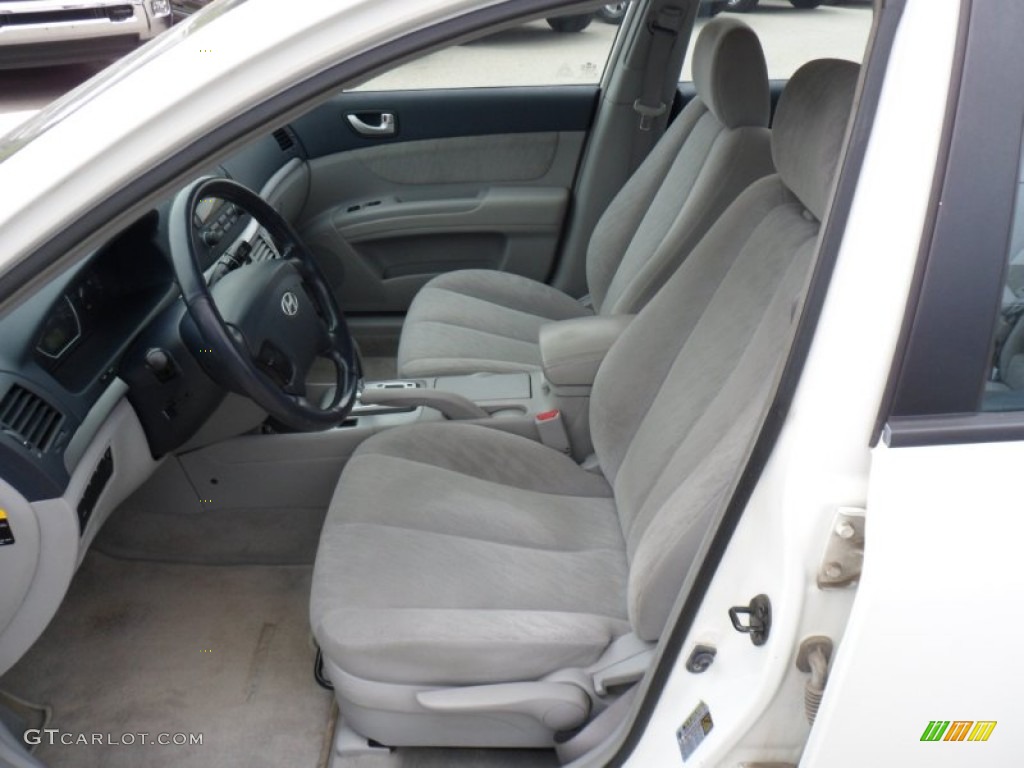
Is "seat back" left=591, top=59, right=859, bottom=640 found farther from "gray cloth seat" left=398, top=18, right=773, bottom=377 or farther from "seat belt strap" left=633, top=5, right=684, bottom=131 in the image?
"seat belt strap" left=633, top=5, right=684, bottom=131

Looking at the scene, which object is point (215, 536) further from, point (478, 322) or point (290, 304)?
point (478, 322)

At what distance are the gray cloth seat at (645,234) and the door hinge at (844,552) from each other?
1.12 m

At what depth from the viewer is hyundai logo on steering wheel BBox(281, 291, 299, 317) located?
182cm

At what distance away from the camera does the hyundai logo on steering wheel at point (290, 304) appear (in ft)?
5.97

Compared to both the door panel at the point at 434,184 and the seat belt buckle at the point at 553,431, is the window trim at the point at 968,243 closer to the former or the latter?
the seat belt buckle at the point at 553,431

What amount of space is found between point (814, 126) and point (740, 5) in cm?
156

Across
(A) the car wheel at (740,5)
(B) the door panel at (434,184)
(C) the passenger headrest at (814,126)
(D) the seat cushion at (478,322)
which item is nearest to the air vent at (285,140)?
(B) the door panel at (434,184)

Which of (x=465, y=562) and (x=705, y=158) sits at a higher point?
Result: (x=705, y=158)

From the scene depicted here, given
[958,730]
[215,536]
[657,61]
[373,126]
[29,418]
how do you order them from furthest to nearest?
[373,126]
[657,61]
[215,536]
[29,418]
[958,730]

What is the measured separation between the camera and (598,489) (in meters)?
1.82

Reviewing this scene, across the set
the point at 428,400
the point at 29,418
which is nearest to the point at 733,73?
the point at 428,400

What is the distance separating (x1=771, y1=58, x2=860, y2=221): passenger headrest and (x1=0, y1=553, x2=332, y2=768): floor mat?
1195 mm

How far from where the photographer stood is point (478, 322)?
98.1 inches

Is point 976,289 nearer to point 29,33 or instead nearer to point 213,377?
point 213,377
